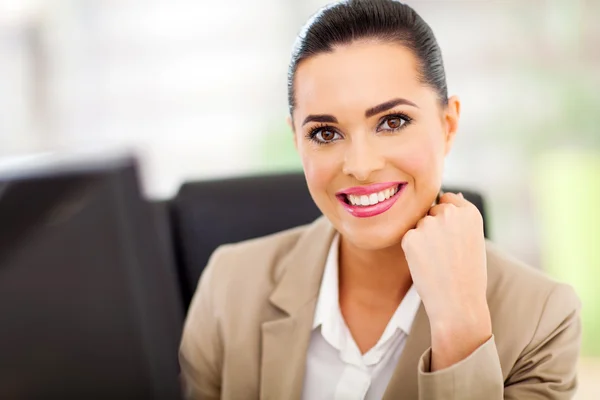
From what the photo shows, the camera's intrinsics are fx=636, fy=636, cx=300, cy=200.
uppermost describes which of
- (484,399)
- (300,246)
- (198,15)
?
(198,15)

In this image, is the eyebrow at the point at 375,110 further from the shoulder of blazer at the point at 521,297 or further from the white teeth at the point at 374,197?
the shoulder of blazer at the point at 521,297

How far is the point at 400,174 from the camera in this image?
3.00 feet

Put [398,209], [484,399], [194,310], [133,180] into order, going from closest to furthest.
Answer: [133,180], [484,399], [398,209], [194,310]

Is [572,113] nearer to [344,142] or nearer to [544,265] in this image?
[544,265]

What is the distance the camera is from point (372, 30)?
2.92ft

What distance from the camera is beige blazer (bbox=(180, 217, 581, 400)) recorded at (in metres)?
0.88

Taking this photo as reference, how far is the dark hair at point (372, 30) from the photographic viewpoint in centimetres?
89

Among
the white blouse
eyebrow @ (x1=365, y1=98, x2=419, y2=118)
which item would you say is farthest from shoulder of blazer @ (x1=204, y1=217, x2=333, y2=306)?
eyebrow @ (x1=365, y1=98, x2=419, y2=118)

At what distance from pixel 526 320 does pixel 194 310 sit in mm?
566

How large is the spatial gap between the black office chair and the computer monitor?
2.62 feet

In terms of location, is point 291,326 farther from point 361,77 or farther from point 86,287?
point 86,287

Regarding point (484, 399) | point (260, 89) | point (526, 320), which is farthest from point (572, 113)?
point (484, 399)

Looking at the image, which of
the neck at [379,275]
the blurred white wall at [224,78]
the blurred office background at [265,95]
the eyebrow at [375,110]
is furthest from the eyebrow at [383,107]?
the blurred white wall at [224,78]

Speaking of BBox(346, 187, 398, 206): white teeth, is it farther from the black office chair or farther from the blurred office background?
the blurred office background
